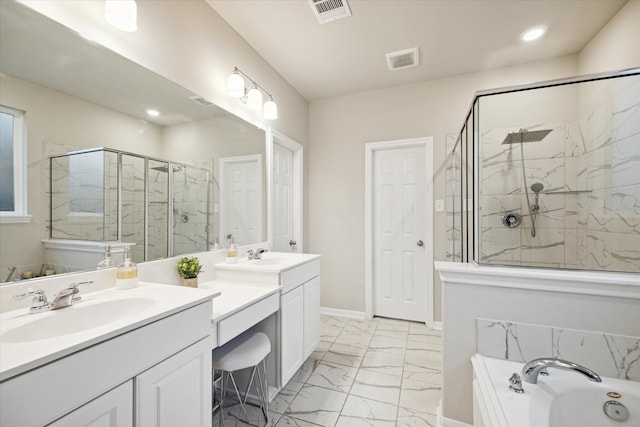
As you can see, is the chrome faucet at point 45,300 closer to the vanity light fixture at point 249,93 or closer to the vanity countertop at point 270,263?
the vanity countertop at point 270,263

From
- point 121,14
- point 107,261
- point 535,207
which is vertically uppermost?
point 121,14

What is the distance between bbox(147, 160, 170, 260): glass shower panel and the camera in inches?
57.4

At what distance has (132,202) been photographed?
137 cm

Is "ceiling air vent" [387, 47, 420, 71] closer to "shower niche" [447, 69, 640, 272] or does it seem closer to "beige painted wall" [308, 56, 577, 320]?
"beige painted wall" [308, 56, 577, 320]

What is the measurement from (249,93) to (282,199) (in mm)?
1110

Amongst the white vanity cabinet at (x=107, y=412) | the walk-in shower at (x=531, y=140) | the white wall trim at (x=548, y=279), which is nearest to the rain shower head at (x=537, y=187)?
the walk-in shower at (x=531, y=140)

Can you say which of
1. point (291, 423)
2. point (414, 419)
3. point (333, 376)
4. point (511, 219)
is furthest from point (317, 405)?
point (511, 219)

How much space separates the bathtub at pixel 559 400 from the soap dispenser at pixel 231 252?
164cm

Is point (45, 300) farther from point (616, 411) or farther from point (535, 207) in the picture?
point (535, 207)

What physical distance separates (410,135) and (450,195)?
79 cm

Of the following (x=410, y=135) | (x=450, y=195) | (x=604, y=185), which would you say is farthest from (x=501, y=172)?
(x=410, y=135)

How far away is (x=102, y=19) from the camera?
48.0 inches

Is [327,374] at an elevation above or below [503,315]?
below

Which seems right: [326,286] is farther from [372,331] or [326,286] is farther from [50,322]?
[50,322]
